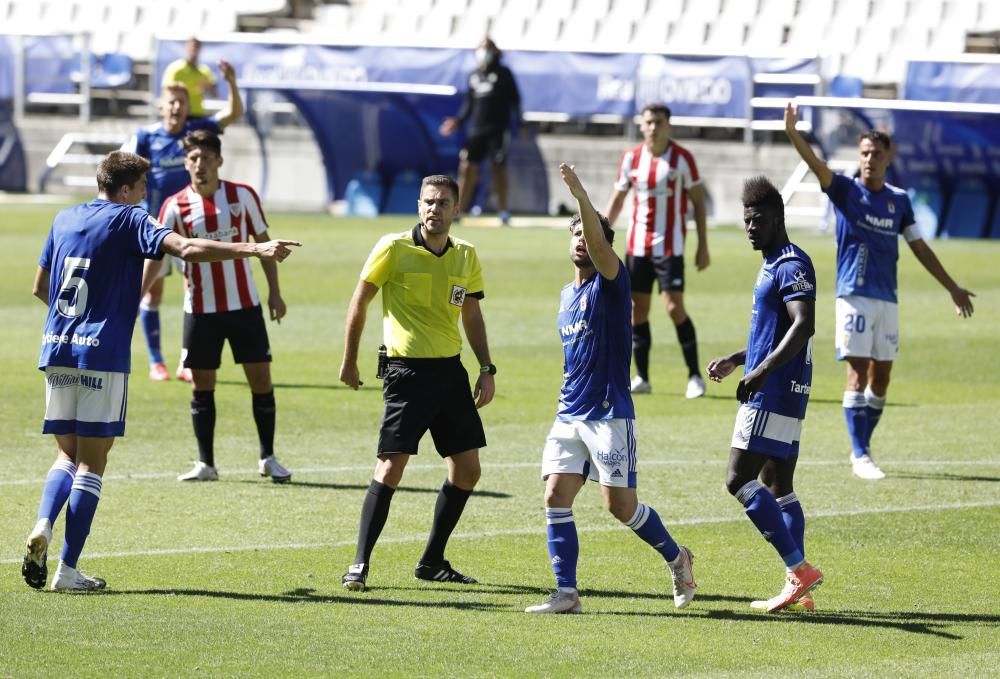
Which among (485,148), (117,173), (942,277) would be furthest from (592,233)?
(485,148)

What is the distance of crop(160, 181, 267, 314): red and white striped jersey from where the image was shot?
34.7ft

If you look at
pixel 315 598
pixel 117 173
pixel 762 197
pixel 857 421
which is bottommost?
pixel 315 598

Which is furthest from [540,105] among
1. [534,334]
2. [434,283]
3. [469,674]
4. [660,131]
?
[469,674]

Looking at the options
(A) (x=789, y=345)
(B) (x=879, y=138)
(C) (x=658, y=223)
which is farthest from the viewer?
(C) (x=658, y=223)

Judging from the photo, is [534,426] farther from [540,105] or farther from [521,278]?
[540,105]

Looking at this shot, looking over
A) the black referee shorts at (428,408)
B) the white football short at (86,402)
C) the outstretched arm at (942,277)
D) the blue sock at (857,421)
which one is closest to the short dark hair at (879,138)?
the outstretched arm at (942,277)

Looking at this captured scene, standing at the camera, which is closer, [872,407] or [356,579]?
[356,579]

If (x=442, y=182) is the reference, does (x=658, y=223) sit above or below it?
below

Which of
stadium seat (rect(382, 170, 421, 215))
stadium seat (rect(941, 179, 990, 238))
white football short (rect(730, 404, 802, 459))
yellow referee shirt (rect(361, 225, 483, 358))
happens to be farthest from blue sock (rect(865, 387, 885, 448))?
stadium seat (rect(382, 170, 421, 215))

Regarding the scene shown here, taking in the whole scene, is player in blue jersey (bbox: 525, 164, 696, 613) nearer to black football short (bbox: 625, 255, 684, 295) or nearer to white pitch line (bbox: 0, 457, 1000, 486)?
white pitch line (bbox: 0, 457, 1000, 486)

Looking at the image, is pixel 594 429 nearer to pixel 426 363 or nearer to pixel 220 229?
pixel 426 363

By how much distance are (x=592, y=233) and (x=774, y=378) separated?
1120 millimetres

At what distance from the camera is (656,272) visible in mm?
14531

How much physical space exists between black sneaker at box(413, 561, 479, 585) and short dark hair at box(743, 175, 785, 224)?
6.72 ft
